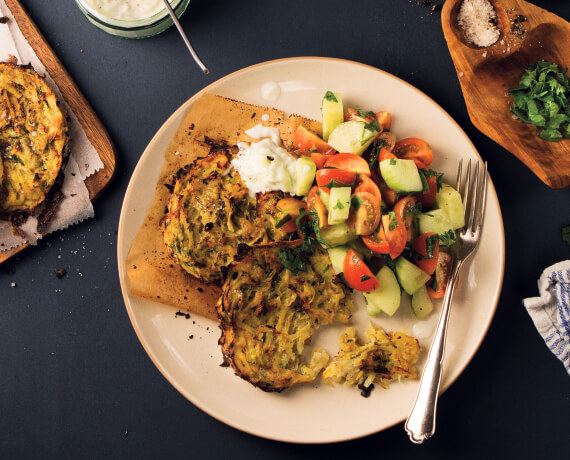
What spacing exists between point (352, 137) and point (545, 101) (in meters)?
1.31

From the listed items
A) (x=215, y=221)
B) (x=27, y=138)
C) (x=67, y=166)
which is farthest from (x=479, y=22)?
(x=27, y=138)

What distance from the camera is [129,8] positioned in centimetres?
319

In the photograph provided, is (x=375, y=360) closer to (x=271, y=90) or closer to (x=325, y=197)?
(x=325, y=197)

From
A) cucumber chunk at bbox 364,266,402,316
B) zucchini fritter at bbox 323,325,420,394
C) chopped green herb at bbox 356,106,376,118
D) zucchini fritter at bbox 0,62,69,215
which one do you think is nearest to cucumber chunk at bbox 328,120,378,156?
chopped green herb at bbox 356,106,376,118

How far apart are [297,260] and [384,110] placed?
1.18 metres

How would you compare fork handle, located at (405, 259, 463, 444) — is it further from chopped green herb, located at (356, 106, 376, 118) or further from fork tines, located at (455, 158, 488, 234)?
chopped green herb, located at (356, 106, 376, 118)

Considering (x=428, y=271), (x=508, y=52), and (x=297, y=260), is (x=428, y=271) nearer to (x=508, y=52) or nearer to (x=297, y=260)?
(x=297, y=260)

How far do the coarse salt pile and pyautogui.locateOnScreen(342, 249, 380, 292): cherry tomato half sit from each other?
5.47 feet

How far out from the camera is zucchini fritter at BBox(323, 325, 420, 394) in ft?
9.60

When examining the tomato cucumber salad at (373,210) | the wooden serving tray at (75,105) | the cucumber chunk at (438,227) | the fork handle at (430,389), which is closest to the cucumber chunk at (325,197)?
the tomato cucumber salad at (373,210)

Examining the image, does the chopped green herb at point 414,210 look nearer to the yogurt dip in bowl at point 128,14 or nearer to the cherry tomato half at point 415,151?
→ the cherry tomato half at point 415,151

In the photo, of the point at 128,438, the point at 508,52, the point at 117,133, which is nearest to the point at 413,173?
the point at 508,52

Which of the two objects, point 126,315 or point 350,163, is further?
point 126,315

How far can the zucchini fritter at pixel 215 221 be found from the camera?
114 inches
